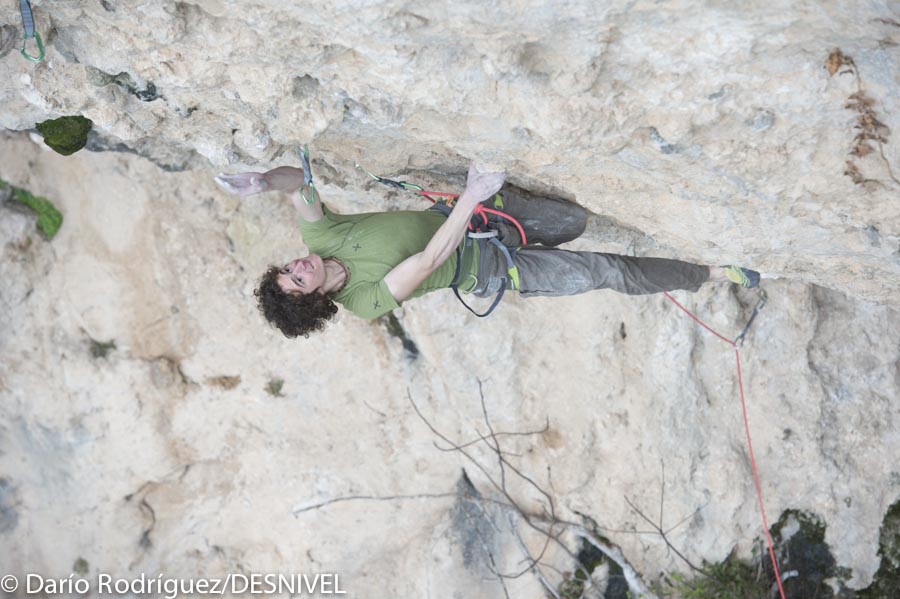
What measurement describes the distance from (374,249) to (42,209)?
2.46m

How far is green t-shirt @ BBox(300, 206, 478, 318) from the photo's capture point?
2996 millimetres

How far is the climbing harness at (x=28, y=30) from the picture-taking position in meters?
2.12

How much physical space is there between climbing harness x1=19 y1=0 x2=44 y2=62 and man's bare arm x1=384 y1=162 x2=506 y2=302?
1320 mm

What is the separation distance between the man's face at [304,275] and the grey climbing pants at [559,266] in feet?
2.18

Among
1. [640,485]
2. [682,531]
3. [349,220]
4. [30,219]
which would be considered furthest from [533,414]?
[30,219]

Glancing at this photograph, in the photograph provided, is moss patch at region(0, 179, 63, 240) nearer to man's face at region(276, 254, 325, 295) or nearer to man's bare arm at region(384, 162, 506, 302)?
man's face at region(276, 254, 325, 295)

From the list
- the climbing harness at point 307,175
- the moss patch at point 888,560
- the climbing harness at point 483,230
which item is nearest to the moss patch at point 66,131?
the climbing harness at point 307,175

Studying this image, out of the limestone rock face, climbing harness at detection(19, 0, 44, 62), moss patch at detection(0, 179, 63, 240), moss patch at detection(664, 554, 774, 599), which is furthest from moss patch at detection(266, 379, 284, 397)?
climbing harness at detection(19, 0, 44, 62)

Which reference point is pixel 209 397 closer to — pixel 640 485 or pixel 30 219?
pixel 30 219

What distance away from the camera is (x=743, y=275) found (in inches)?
129

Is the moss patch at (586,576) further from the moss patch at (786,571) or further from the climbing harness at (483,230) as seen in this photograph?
the climbing harness at (483,230)

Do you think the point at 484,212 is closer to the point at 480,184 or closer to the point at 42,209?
the point at 480,184

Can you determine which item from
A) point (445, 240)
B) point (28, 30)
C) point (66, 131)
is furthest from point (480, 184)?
point (66, 131)

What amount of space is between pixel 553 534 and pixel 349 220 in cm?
242
